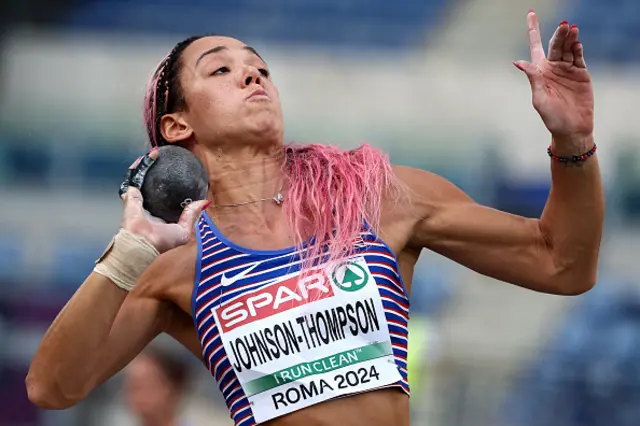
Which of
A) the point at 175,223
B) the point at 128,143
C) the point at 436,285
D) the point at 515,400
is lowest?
the point at 515,400

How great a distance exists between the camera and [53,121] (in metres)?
6.50

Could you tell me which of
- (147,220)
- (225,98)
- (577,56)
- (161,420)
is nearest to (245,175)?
(225,98)

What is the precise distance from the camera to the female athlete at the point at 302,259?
8.61 ft

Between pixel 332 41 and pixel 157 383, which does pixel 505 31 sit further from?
pixel 157 383

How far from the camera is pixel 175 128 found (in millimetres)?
3188

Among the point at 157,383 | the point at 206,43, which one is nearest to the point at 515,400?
the point at 157,383

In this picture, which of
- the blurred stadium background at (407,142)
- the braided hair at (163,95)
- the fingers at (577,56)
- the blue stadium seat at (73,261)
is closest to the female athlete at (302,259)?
the fingers at (577,56)

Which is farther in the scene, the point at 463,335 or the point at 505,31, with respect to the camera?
the point at 505,31

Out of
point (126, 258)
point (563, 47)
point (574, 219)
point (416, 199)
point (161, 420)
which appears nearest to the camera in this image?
point (126, 258)

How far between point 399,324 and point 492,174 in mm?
3599

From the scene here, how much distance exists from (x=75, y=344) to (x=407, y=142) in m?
4.19

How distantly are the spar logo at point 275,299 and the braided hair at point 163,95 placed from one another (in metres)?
0.69

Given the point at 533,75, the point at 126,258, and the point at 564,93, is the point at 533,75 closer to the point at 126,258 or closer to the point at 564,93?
the point at 564,93

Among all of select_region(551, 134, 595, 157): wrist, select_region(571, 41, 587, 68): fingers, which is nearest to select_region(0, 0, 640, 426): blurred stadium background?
select_region(551, 134, 595, 157): wrist
